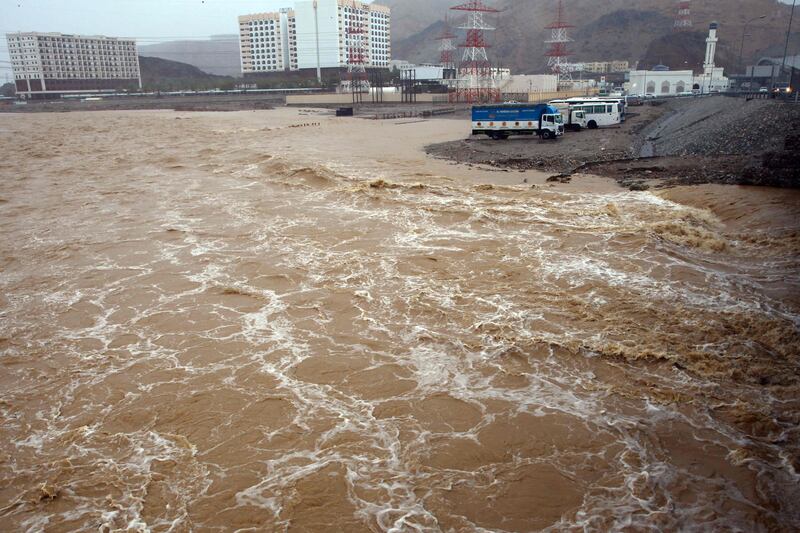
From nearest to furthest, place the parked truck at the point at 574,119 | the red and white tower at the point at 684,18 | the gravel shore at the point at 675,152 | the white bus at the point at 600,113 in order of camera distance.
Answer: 1. the gravel shore at the point at 675,152
2. the parked truck at the point at 574,119
3. the white bus at the point at 600,113
4. the red and white tower at the point at 684,18

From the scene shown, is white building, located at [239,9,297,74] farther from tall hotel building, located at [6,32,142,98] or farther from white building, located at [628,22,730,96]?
white building, located at [628,22,730,96]

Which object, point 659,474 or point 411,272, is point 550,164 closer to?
point 411,272

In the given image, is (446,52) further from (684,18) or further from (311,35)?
(684,18)

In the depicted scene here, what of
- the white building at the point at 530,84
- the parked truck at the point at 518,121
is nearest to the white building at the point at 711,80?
the white building at the point at 530,84

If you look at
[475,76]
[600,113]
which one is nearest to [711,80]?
[475,76]

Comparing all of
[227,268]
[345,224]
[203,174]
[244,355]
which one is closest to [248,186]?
[203,174]

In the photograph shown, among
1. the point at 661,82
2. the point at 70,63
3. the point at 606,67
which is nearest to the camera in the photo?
the point at 661,82

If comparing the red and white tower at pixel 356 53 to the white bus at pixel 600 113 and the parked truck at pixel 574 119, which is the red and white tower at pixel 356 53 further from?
the parked truck at pixel 574 119
